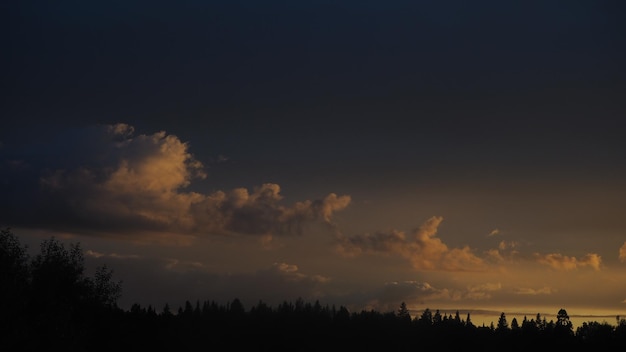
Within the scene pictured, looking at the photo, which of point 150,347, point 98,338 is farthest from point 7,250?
point 150,347

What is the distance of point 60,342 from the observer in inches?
3487

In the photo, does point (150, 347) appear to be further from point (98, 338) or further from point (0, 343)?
point (0, 343)

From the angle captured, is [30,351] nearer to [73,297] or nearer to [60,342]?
[60,342]

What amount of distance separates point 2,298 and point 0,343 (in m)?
5.94

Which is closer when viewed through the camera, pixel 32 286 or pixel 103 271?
pixel 32 286

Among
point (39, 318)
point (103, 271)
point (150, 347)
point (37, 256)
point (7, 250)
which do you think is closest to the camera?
point (39, 318)

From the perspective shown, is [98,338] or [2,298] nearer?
[2,298]

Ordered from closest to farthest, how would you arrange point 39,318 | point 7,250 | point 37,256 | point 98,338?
point 39,318 → point 7,250 → point 37,256 → point 98,338

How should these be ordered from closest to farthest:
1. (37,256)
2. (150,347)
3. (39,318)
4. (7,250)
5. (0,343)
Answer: (0,343) → (39,318) → (7,250) → (37,256) → (150,347)

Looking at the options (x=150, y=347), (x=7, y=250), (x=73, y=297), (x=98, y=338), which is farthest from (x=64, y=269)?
(x=150, y=347)

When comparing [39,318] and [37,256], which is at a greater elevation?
[37,256]

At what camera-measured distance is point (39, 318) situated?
291 ft

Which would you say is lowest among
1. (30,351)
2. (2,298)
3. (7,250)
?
(30,351)

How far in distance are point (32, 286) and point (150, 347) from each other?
104 meters
